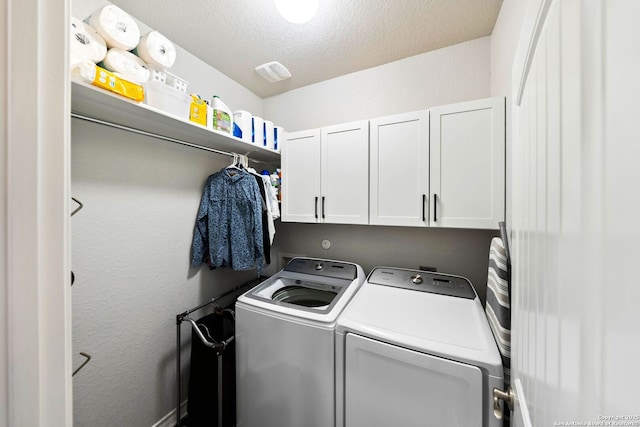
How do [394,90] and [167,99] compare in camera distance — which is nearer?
[167,99]

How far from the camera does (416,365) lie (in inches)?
37.1

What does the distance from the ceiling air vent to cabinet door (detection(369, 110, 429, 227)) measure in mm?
978

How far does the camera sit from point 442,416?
0.90m

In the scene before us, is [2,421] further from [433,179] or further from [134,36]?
[433,179]

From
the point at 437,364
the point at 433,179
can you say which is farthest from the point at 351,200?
the point at 437,364

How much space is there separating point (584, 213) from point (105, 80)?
5.01ft

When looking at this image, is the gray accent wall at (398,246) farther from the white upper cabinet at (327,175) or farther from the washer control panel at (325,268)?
the white upper cabinet at (327,175)

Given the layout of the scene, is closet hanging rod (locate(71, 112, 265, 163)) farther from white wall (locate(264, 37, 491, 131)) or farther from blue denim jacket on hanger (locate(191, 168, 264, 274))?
white wall (locate(264, 37, 491, 131))

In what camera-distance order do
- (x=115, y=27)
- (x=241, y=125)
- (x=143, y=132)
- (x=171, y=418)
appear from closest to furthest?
(x=115, y=27)
(x=143, y=132)
(x=171, y=418)
(x=241, y=125)

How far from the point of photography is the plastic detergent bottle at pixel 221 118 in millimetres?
1481

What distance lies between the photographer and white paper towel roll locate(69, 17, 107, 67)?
3.16 ft

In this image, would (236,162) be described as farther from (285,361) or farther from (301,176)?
(285,361)

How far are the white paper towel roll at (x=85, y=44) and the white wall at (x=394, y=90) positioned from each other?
57.0 inches

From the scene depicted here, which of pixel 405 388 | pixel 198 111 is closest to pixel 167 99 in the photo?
pixel 198 111
